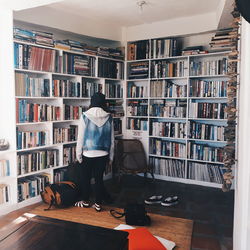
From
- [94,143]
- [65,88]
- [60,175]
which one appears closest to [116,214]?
[94,143]

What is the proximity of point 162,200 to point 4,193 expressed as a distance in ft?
6.85

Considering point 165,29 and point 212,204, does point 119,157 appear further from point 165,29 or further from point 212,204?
point 165,29

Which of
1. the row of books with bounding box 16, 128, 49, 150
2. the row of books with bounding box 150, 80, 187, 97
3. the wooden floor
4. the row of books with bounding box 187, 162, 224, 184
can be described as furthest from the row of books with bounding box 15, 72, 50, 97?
the row of books with bounding box 187, 162, 224, 184

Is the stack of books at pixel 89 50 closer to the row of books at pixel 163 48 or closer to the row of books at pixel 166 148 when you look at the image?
the row of books at pixel 163 48

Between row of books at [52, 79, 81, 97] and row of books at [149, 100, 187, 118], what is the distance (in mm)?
1395

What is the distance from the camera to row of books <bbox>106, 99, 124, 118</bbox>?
16.1 feet

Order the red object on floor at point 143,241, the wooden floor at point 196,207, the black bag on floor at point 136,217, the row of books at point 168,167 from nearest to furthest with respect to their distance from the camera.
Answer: the red object on floor at point 143,241
the wooden floor at point 196,207
the black bag on floor at point 136,217
the row of books at point 168,167

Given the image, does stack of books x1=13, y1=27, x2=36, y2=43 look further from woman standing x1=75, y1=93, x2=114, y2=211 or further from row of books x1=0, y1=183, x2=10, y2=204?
row of books x1=0, y1=183, x2=10, y2=204

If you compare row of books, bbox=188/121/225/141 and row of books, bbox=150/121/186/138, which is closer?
row of books, bbox=188/121/225/141

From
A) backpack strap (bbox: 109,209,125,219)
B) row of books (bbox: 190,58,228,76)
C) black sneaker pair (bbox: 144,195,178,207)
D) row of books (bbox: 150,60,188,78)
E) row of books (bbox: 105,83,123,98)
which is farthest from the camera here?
row of books (bbox: 105,83,123,98)

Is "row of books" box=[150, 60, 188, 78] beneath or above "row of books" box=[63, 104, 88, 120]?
above

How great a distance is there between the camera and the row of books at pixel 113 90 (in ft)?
15.8

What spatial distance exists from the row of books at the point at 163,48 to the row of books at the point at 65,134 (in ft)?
6.24

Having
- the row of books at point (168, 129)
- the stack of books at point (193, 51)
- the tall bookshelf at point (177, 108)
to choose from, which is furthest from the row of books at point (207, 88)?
the row of books at point (168, 129)
